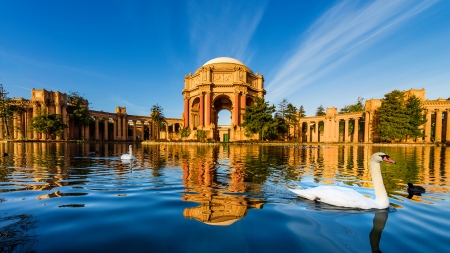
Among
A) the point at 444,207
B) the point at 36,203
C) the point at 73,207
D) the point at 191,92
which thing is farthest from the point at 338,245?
the point at 191,92

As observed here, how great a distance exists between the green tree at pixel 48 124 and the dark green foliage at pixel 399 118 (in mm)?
80263

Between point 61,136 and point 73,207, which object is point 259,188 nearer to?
point 73,207

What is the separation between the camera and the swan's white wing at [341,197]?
425 cm

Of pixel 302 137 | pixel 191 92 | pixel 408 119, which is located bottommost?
pixel 302 137

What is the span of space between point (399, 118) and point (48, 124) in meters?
83.3

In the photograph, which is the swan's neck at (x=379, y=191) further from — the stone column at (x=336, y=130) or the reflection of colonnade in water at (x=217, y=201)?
the stone column at (x=336, y=130)

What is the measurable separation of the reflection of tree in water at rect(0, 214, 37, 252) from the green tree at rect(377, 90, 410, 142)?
61776 mm

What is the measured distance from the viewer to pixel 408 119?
47.6 meters

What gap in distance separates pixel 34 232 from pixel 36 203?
1.90m

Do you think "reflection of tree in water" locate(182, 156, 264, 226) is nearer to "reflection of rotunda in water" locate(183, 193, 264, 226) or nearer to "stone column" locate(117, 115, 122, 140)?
"reflection of rotunda in water" locate(183, 193, 264, 226)

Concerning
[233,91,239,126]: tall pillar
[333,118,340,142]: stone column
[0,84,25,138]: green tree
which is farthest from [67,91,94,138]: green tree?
[333,118,340,142]: stone column

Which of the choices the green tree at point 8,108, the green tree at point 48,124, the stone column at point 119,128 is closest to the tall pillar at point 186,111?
the stone column at point 119,128

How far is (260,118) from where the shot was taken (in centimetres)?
4341

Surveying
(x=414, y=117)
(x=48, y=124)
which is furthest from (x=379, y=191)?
(x=48, y=124)
